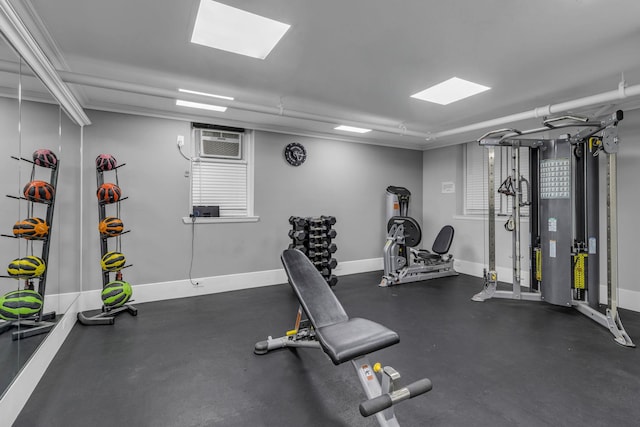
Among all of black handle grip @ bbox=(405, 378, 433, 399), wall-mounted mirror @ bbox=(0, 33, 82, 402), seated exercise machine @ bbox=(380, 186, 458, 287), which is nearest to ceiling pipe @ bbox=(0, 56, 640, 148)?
wall-mounted mirror @ bbox=(0, 33, 82, 402)

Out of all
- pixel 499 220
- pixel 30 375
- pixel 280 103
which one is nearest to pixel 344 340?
pixel 30 375

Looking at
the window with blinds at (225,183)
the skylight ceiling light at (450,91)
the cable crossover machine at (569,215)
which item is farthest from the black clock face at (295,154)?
the cable crossover machine at (569,215)

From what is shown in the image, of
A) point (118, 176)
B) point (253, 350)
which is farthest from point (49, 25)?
point (253, 350)

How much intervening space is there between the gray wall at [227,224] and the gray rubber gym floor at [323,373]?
844 millimetres

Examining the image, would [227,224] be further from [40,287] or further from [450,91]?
[450,91]

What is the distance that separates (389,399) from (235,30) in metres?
2.45

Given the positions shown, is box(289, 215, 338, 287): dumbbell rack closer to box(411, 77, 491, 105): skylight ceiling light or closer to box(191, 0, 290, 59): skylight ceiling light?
box(411, 77, 491, 105): skylight ceiling light

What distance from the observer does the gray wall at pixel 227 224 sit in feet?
12.2

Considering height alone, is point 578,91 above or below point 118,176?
above

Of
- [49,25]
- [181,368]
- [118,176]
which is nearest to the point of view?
[49,25]

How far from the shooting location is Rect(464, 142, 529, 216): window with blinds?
193 inches

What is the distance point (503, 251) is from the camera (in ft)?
16.3

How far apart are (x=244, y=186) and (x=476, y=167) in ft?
13.3

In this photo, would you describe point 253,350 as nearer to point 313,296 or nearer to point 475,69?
point 313,296
